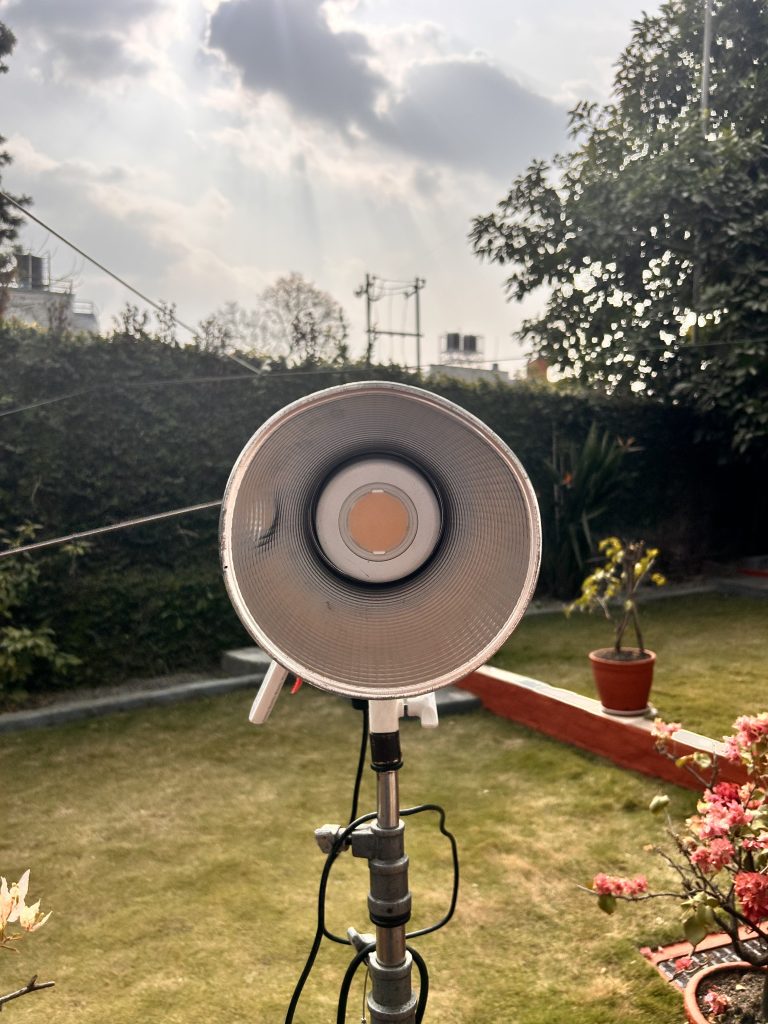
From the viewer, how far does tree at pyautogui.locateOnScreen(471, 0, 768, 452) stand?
7746 millimetres

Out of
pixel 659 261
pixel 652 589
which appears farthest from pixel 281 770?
pixel 659 261

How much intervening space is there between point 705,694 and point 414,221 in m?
5.12

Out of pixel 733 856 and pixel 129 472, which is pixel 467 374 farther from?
pixel 733 856

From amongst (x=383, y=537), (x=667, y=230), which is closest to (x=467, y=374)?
(x=667, y=230)

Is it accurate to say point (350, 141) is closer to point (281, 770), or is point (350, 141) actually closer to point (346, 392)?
point (281, 770)

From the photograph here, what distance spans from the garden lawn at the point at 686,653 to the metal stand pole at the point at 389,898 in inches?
111

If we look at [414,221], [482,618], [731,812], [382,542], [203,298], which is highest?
[414,221]

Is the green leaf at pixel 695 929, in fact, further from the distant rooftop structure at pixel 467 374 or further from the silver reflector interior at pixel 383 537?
the distant rooftop structure at pixel 467 374

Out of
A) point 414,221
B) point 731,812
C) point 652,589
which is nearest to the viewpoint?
point 731,812

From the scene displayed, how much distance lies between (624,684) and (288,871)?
5.91 feet

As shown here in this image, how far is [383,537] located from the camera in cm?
110

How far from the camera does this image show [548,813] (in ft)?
9.96

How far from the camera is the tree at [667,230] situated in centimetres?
775

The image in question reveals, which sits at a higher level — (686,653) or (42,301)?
(42,301)
